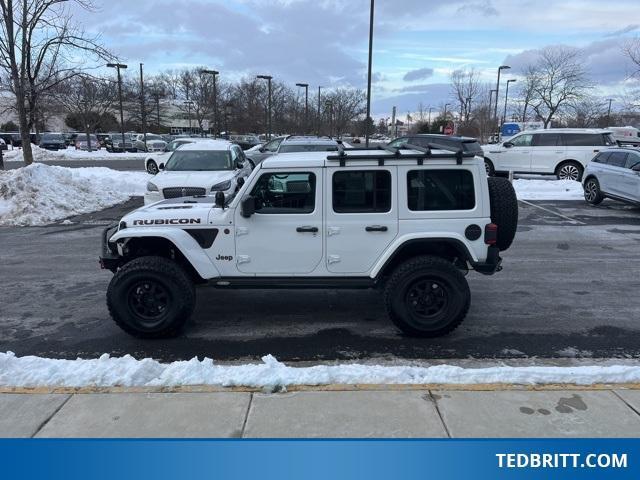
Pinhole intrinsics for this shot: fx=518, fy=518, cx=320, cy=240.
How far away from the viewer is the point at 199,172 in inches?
455

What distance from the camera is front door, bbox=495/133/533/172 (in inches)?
736

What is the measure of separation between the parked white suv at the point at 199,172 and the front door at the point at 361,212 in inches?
201

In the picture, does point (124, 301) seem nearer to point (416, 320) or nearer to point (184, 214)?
point (184, 214)

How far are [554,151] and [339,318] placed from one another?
50.9ft

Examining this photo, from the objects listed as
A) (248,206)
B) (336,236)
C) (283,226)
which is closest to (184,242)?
(248,206)

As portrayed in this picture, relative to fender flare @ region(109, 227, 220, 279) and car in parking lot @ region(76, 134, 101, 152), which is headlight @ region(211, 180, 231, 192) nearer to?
fender flare @ region(109, 227, 220, 279)

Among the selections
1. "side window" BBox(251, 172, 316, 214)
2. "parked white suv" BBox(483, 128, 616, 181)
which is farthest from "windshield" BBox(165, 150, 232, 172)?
"parked white suv" BBox(483, 128, 616, 181)

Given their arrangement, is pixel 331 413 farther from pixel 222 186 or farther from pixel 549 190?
pixel 549 190

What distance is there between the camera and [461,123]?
48.4 metres

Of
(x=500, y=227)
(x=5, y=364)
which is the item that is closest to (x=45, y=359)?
(x=5, y=364)

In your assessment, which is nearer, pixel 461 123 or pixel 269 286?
pixel 269 286

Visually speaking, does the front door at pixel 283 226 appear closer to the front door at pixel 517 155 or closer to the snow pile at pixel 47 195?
the snow pile at pixel 47 195

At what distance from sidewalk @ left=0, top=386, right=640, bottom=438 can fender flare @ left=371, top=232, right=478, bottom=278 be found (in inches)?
55.7

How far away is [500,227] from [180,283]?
3.18 metres
